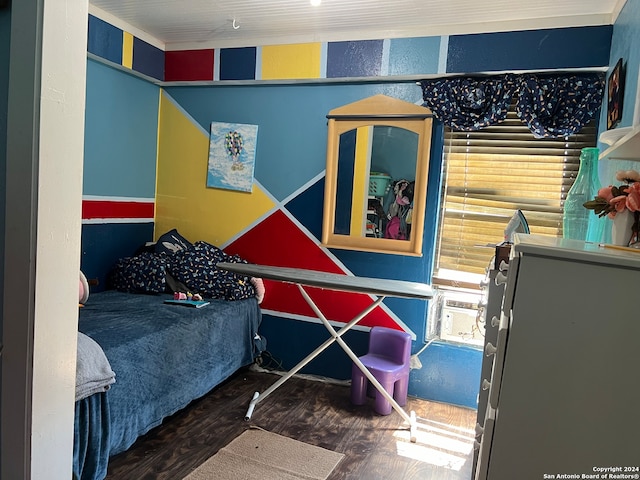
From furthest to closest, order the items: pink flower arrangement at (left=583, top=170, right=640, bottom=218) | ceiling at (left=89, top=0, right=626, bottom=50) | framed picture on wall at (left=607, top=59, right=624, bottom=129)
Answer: ceiling at (left=89, top=0, right=626, bottom=50) < framed picture on wall at (left=607, top=59, right=624, bottom=129) < pink flower arrangement at (left=583, top=170, right=640, bottom=218)

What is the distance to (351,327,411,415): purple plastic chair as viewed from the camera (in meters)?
3.08

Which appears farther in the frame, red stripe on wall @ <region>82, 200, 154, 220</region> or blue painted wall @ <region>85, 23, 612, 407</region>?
red stripe on wall @ <region>82, 200, 154, 220</region>

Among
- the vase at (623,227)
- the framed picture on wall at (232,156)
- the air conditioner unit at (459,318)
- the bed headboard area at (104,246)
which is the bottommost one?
the air conditioner unit at (459,318)

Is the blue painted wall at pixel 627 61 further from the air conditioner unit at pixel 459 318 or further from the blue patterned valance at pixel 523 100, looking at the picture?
the air conditioner unit at pixel 459 318

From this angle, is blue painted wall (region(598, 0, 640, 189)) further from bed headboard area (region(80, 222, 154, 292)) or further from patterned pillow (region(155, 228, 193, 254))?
bed headboard area (region(80, 222, 154, 292))

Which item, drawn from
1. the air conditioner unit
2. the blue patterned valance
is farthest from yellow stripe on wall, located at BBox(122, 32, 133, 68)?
the air conditioner unit

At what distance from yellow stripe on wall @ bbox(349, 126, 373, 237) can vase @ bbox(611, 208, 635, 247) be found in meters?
A: 2.02

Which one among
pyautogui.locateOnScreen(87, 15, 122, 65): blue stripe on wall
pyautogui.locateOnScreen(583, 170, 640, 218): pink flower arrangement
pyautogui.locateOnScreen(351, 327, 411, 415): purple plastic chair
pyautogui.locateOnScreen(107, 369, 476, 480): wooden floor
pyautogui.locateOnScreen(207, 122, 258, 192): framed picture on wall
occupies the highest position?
pyautogui.locateOnScreen(87, 15, 122, 65): blue stripe on wall

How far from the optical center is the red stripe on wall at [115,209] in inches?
135

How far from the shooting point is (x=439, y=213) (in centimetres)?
335

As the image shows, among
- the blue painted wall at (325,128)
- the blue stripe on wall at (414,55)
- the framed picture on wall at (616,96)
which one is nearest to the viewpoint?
the framed picture on wall at (616,96)

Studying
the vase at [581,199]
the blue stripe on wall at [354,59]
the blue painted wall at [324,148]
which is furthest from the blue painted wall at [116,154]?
the vase at [581,199]

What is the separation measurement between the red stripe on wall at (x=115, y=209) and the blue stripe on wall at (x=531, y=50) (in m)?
2.53

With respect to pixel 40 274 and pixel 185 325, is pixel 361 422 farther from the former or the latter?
pixel 40 274
